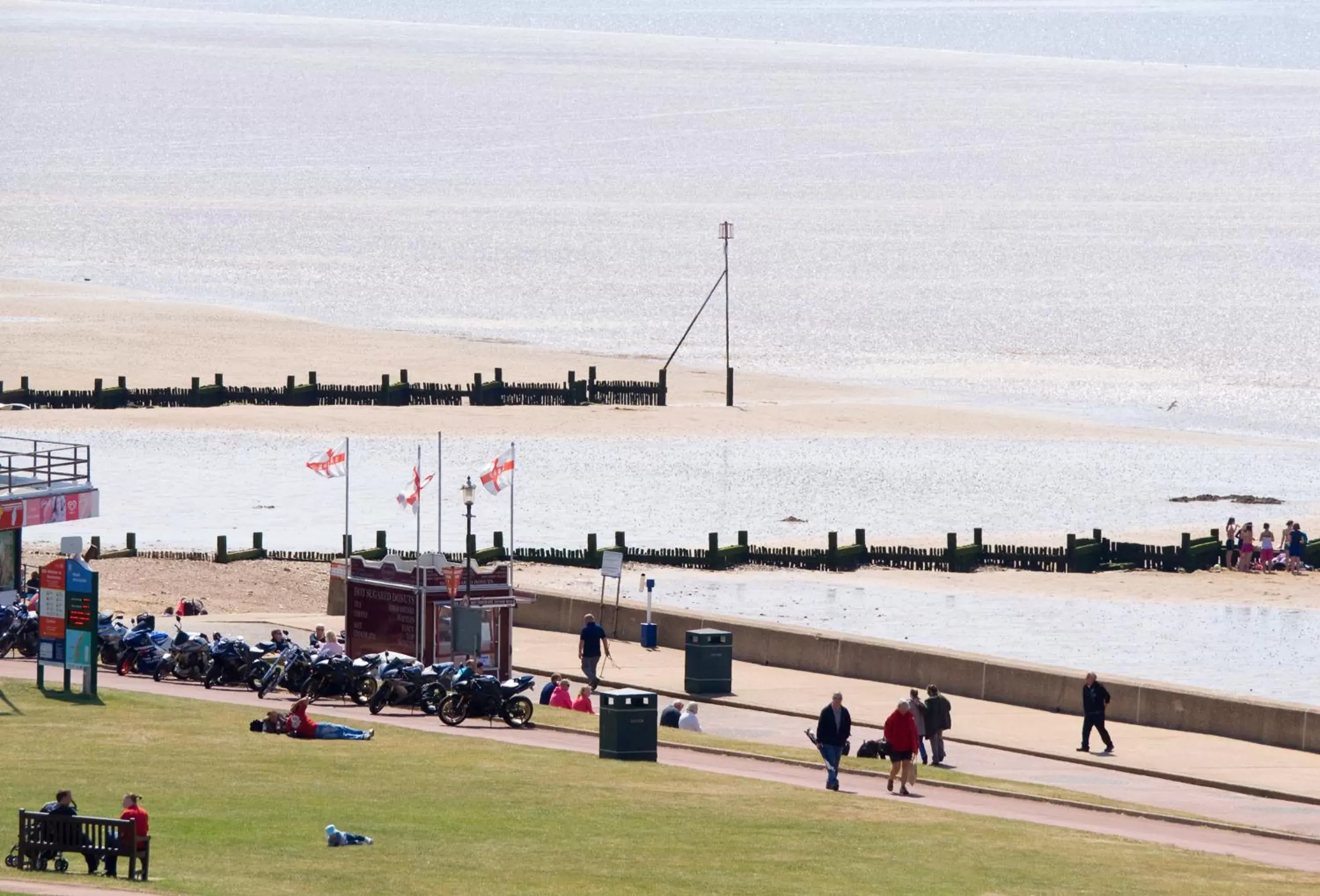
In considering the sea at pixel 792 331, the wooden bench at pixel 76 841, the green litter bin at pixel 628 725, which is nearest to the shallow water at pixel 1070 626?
the sea at pixel 792 331

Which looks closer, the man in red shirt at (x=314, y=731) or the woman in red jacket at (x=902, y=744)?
the woman in red jacket at (x=902, y=744)

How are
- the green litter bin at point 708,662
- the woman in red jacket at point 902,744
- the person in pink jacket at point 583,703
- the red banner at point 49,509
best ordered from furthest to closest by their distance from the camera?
1. the red banner at point 49,509
2. the green litter bin at point 708,662
3. the person in pink jacket at point 583,703
4. the woman in red jacket at point 902,744

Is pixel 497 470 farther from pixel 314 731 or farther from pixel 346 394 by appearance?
pixel 346 394

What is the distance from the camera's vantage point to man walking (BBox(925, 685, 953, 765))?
28.7m

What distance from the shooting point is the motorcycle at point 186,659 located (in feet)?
104

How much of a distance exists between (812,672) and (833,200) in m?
159

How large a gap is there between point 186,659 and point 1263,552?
27877 mm

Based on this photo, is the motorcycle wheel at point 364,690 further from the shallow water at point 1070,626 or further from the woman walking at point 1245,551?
the woman walking at point 1245,551

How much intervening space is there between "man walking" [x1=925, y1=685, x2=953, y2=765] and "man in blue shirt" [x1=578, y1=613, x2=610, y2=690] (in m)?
6.56

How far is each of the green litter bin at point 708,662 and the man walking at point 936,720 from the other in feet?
17.1

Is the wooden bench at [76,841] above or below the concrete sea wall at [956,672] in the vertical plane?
below

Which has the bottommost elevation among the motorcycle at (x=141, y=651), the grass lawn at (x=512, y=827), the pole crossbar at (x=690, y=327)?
the grass lawn at (x=512, y=827)

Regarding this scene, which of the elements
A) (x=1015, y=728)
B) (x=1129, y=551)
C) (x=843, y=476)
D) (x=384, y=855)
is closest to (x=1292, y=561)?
(x=1129, y=551)

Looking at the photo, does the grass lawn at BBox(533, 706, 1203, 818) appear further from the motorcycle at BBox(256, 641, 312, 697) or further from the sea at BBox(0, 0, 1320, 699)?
the sea at BBox(0, 0, 1320, 699)
